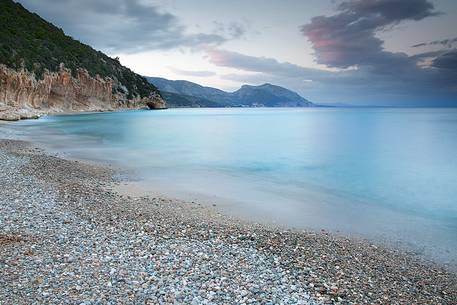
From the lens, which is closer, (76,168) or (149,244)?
(149,244)

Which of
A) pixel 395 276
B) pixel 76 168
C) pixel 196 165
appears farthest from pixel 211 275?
pixel 196 165

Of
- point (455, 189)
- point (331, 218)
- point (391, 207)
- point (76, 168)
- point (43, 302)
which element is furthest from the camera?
point (455, 189)

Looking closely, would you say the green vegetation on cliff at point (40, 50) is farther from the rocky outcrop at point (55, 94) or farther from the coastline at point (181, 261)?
the coastline at point (181, 261)

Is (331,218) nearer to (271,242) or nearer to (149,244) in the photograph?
(271,242)

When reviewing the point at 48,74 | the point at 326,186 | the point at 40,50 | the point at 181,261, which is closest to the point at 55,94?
the point at 48,74

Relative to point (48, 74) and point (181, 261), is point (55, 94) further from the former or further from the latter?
point (181, 261)

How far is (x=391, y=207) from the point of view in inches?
568

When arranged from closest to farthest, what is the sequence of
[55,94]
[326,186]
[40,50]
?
[326,186] < [40,50] < [55,94]

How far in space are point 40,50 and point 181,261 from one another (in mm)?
85262

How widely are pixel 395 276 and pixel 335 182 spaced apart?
12.4 meters

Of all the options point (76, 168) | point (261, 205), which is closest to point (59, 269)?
point (261, 205)

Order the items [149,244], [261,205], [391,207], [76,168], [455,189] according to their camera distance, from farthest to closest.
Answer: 1. [455,189]
2. [76,168]
3. [391,207]
4. [261,205]
5. [149,244]

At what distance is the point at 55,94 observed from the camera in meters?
81.6

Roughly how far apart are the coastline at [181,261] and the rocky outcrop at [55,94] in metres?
48.2
